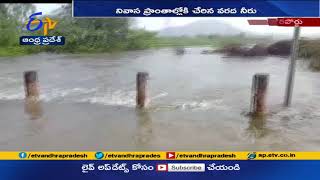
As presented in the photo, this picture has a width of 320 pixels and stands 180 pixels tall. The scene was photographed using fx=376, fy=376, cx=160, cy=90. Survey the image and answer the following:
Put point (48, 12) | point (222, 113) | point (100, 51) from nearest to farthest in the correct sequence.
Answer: point (48, 12)
point (100, 51)
point (222, 113)

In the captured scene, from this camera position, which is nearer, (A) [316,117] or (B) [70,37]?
(B) [70,37]

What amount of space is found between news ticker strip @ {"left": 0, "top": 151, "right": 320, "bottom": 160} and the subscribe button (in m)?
0.04

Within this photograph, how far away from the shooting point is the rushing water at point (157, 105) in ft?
8.54

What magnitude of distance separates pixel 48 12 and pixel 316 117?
1.91 m

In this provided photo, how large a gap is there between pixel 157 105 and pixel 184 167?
2.65 feet

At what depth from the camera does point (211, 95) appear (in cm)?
292

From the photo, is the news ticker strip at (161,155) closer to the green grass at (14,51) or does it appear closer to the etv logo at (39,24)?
the green grass at (14,51)

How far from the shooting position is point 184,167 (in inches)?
92.7

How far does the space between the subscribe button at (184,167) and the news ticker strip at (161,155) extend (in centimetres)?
4

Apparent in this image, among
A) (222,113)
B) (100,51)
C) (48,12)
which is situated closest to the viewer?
(48,12)

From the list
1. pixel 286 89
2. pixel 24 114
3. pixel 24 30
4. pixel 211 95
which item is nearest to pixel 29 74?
pixel 24 114

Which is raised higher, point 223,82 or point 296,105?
point 223,82

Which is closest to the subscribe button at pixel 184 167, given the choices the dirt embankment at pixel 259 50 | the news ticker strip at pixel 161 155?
the news ticker strip at pixel 161 155

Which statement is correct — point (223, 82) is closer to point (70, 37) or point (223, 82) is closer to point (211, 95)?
point (211, 95)
